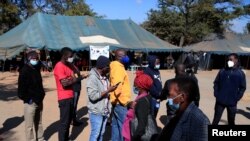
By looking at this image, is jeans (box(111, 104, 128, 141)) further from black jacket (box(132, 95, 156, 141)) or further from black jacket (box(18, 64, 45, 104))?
black jacket (box(18, 64, 45, 104))

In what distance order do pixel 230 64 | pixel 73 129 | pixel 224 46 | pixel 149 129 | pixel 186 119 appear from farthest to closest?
pixel 224 46, pixel 73 129, pixel 230 64, pixel 149 129, pixel 186 119

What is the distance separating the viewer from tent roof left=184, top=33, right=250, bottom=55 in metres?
34.4

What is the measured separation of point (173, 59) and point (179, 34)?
44.4 ft

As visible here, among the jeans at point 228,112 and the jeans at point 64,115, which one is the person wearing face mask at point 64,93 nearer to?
the jeans at point 64,115

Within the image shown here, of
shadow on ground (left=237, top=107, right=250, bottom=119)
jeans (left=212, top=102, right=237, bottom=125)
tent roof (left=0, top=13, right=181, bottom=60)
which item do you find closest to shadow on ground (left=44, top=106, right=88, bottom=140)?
jeans (left=212, top=102, right=237, bottom=125)

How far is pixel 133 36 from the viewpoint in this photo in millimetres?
31094

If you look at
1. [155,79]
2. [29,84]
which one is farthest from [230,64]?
[29,84]

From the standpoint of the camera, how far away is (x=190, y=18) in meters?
47.7

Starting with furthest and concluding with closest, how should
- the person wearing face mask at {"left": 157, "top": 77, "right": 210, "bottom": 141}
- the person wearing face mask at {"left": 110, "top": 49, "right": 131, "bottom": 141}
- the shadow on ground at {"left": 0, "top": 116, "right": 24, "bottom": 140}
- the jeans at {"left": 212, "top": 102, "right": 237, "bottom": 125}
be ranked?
the shadow on ground at {"left": 0, "top": 116, "right": 24, "bottom": 140}, the jeans at {"left": 212, "top": 102, "right": 237, "bottom": 125}, the person wearing face mask at {"left": 110, "top": 49, "right": 131, "bottom": 141}, the person wearing face mask at {"left": 157, "top": 77, "right": 210, "bottom": 141}

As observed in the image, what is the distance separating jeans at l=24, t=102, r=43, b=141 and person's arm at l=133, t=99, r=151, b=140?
2.45 m

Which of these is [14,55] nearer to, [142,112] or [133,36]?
[133,36]

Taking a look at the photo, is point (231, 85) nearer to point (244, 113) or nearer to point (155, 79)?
point (155, 79)

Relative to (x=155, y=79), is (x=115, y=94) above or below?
below

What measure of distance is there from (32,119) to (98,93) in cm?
154
